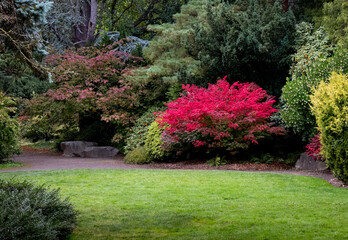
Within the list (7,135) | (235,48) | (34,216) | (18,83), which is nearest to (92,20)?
(18,83)

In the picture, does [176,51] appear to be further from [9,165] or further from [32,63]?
[32,63]

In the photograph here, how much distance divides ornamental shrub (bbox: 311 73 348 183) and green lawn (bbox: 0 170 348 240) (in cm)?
57

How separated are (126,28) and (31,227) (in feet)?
63.1

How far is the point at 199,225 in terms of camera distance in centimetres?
555

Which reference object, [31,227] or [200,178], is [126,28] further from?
[31,227]

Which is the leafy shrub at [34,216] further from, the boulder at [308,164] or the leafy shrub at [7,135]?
the boulder at [308,164]

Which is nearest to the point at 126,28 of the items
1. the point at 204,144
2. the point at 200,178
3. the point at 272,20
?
the point at 272,20

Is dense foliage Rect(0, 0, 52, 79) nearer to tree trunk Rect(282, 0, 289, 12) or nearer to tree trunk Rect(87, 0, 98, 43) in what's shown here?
tree trunk Rect(282, 0, 289, 12)

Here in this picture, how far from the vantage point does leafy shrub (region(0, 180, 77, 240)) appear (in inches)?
166

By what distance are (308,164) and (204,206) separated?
6968 millimetres

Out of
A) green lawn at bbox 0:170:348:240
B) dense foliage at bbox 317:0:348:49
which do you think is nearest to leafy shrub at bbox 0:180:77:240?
green lawn at bbox 0:170:348:240

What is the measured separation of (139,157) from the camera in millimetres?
14516

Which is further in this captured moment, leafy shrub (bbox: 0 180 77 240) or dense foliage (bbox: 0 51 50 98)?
dense foliage (bbox: 0 51 50 98)

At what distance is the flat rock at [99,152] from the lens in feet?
57.1
